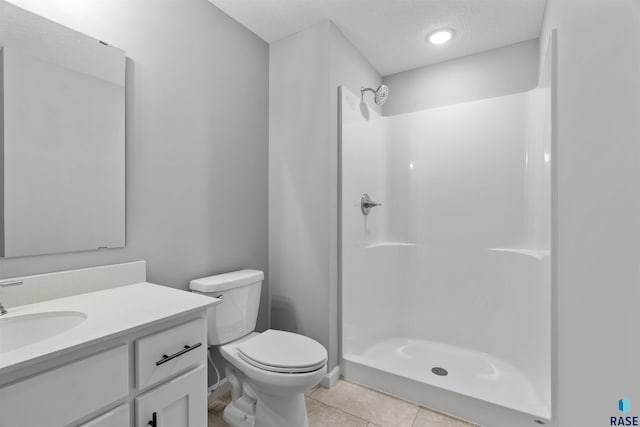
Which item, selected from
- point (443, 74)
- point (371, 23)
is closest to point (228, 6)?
point (371, 23)

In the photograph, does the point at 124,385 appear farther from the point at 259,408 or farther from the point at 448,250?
the point at 448,250

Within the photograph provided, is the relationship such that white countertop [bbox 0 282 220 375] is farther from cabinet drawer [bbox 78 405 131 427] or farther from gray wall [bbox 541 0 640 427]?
gray wall [bbox 541 0 640 427]

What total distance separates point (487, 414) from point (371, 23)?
237cm

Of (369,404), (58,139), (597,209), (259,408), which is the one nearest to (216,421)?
(259,408)

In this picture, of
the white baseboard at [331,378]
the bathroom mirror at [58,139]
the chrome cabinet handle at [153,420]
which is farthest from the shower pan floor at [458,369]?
the bathroom mirror at [58,139]

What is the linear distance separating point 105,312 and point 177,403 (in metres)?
0.40

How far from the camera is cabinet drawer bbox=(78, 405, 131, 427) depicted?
794 millimetres

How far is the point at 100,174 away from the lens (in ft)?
4.17

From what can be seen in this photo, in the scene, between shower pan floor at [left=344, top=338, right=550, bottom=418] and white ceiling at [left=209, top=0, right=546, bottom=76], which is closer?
shower pan floor at [left=344, top=338, right=550, bottom=418]

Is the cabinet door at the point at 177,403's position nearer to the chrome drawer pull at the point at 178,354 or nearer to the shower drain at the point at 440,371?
the chrome drawer pull at the point at 178,354

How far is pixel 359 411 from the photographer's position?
163 centimetres

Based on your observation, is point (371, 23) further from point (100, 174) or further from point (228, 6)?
point (100, 174)

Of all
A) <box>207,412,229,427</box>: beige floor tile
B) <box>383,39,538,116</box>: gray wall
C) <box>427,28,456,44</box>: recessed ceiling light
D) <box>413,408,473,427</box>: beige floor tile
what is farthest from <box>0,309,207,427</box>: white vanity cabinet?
<box>383,39,538,116</box>: gray wall

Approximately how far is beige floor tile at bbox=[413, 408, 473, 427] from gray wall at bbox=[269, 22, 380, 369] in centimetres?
59
